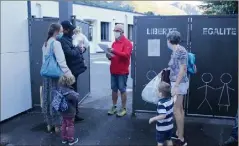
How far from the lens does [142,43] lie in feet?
17.1

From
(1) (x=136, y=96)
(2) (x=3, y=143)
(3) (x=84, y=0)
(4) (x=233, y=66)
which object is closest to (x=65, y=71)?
(2) (x=3, y=143)

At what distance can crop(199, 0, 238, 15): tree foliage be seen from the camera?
8047 mm

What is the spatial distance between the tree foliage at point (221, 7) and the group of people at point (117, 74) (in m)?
4.23

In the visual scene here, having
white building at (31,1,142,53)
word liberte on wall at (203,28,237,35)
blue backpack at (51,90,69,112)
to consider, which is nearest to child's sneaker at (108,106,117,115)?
blue backpack at (51,90,69,112)

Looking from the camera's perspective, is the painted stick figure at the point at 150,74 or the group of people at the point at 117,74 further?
the painted stick figure at the point at 150,74

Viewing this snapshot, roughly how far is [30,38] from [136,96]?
230 centimetres

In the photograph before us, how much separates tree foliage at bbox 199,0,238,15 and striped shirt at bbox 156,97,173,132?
5274 mm

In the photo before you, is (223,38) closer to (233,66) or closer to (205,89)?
(233,66)

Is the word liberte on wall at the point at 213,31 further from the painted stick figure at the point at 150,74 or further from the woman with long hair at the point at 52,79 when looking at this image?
the woman with long hair at the point at 52,79

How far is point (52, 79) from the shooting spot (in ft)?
14.5

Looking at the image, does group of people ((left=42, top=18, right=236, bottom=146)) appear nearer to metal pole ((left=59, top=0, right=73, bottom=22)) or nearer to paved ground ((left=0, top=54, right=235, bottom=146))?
paved ground ((left=0, top=54, right=235, bottom=146))

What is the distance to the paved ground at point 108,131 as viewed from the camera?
4.33 meters

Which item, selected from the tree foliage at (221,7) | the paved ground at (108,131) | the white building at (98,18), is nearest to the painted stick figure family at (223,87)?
the paved ground at (108,131)

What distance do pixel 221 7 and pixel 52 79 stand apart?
Result: 585cm
